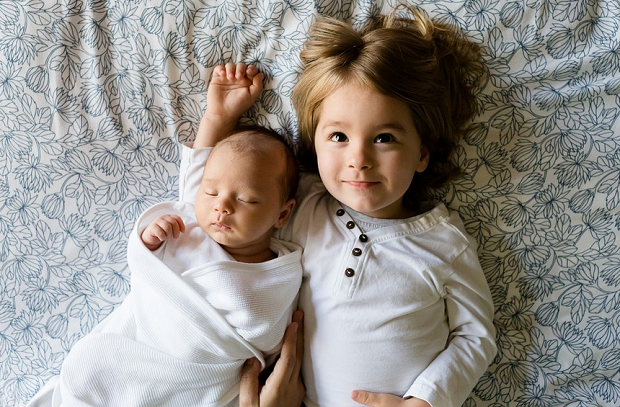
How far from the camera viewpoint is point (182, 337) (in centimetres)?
104

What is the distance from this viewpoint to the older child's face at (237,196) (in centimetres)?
106

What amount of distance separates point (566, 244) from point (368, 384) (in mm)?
521

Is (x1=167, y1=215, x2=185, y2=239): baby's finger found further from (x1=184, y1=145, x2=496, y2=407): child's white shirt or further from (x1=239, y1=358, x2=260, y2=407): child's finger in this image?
(x1=239, y1=358, x2=260, y2=407): child's finger

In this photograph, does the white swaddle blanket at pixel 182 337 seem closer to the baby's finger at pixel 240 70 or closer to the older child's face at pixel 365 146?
the older child's face at pixel 365 146

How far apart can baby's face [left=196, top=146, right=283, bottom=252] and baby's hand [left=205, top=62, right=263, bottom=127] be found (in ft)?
0.34

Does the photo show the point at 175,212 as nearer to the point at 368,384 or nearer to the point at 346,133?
the point at 346,133

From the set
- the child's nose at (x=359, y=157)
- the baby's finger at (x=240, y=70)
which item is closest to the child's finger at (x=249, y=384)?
the child's nose at (x=359, y=157)

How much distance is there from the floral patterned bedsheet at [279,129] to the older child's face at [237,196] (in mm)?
158

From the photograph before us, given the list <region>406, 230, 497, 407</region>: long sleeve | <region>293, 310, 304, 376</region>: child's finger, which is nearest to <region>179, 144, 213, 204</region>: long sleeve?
<region>293, 310, 304, 376</region>: child's finger

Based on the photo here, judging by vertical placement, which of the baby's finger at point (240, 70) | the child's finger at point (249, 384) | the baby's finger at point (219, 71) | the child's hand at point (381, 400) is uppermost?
the baby's finger at point (240, 70)

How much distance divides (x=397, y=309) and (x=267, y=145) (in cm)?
43

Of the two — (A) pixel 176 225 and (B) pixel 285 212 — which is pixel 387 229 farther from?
(A) pixel 176 225

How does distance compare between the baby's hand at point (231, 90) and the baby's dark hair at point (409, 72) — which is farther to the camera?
the baby's hand at point (231, 90)

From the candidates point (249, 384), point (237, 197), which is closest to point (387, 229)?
point (237, 197)
